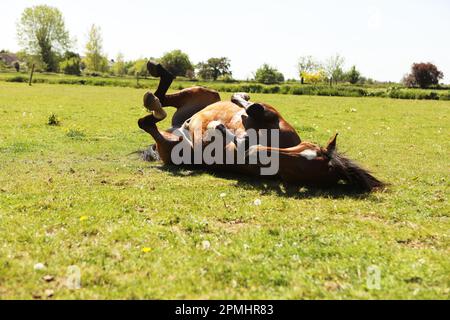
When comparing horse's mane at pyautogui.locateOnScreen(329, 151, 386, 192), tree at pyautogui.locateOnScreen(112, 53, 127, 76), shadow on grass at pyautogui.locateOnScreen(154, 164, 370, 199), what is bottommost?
shadow on grass at pyautogui.locateOnScreen(154, 164, 370, 199)

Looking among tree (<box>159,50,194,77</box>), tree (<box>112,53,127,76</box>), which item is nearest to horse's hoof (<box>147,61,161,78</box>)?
tree (<box>159,50,194,77</box>)

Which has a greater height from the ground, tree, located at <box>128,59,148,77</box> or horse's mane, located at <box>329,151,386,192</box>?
tree, located at <box>128,59,148,77</box>

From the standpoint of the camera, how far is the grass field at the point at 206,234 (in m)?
3.62

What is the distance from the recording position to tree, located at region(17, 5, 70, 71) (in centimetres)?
7956

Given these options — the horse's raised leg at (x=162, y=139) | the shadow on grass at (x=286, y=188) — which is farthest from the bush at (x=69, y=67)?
the shadow on grass at (x=286, y=188)

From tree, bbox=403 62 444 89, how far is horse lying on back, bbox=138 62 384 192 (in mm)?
72361

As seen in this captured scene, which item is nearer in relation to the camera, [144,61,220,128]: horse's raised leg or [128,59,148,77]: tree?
[144,61,220,128]: horse's raised leg

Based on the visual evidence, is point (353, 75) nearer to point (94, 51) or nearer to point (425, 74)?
point (425, 74)

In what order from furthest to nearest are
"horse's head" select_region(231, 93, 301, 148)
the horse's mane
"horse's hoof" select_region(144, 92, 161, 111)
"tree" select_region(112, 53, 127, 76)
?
"tree" select_region(112, 53, 127, 76) → "horse's hoof" select_region(144, 92, 161, 111) → "horse's head" select_region(231, 93, 301, 148) → the horse's mane

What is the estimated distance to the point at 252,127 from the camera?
7.39 m

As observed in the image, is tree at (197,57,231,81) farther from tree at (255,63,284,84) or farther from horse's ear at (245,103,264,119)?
horse's ear at (245,103,264,119)

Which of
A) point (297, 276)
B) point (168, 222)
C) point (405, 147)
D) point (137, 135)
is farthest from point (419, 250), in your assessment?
point (137, 135)

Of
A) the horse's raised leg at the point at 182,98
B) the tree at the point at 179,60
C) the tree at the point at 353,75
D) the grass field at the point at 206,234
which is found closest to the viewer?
the grass field at the point at 206,234

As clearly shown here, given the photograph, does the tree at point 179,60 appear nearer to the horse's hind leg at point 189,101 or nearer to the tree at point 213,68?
the tree at point 213,68
